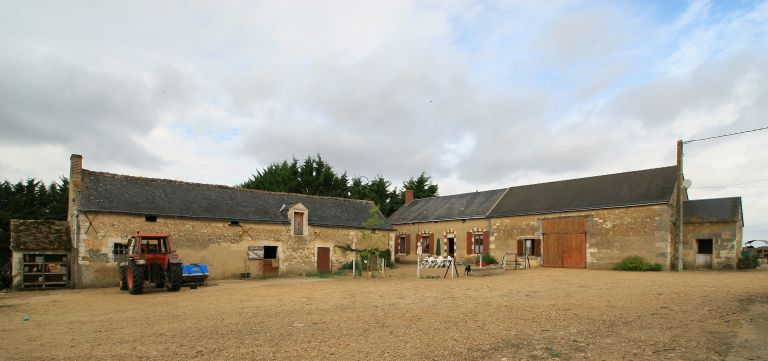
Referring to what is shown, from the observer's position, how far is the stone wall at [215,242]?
17.2 m

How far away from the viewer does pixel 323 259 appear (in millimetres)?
23531

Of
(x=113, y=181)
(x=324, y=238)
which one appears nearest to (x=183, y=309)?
(x=113, y=181)

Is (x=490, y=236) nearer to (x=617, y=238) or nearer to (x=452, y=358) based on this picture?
(x=617, y=238)

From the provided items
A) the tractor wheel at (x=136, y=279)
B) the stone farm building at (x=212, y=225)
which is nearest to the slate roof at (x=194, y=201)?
the stone farm building at (x=212, y=225)

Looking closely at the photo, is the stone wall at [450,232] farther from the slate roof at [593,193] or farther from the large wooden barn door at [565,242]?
the large wooden barn door at [565,242]

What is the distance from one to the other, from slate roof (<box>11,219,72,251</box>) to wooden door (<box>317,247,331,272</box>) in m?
10.2

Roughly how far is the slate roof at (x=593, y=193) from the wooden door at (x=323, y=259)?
971cm

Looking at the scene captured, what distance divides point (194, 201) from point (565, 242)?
57.6ft

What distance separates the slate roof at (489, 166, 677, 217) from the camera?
21.8 m

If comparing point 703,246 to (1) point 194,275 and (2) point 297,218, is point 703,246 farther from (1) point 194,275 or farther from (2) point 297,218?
(1) point 194,275

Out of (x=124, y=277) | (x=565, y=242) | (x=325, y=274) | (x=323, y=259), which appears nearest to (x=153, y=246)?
(x=124, y=277)

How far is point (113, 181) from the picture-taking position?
19.4 metres

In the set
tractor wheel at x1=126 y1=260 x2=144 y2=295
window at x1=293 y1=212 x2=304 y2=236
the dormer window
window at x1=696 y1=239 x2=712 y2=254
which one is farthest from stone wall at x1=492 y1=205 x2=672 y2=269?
tractor wheel at x1=126 y1=260 x2=144 y2=295

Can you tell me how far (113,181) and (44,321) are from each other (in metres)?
11.3
